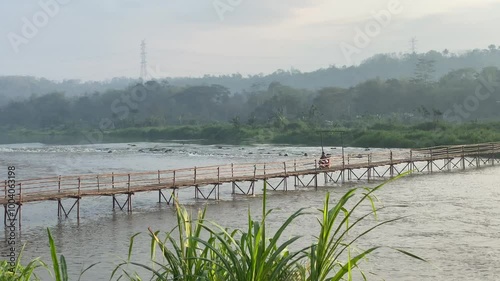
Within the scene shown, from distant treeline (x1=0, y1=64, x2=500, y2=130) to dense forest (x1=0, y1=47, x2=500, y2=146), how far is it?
0.15m

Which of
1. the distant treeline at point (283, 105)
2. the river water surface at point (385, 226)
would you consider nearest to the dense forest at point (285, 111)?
the distant treeline at point (283, 105)

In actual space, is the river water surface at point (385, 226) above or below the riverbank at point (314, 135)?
below

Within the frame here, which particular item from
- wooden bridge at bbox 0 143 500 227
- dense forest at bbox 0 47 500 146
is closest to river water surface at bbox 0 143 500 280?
wooden bridge at bbox 0 143 500 227

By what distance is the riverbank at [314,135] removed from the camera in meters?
61.6

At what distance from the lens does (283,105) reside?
→ 110438 millimetres

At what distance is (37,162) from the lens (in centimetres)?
5447

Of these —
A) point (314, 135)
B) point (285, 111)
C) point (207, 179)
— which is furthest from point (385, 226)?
point (285, 111)

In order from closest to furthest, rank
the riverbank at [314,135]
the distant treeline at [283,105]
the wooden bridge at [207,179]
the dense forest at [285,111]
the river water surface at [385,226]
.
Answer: the river water surface at [385,226]
the wooden bridge at [207,179]
the riverbank at [314,135]
the dense forest at [285,111]
the distant treeline at [283,105]

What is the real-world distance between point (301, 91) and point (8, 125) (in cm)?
6919

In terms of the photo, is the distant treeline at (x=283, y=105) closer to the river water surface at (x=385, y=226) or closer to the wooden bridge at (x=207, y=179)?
the wooden bridge at (x=207, y=179)

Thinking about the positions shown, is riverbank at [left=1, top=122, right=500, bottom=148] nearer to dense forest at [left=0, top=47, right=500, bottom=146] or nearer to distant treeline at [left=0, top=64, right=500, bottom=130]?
dense forest at [left=0, top=47, right=500, bottom=146]

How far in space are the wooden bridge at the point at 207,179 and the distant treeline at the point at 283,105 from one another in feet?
102

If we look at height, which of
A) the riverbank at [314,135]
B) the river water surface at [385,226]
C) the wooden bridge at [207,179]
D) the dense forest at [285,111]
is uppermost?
the dense forest at [285,111]

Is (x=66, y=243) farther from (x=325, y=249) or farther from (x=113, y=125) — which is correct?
(x=113, y=125)
